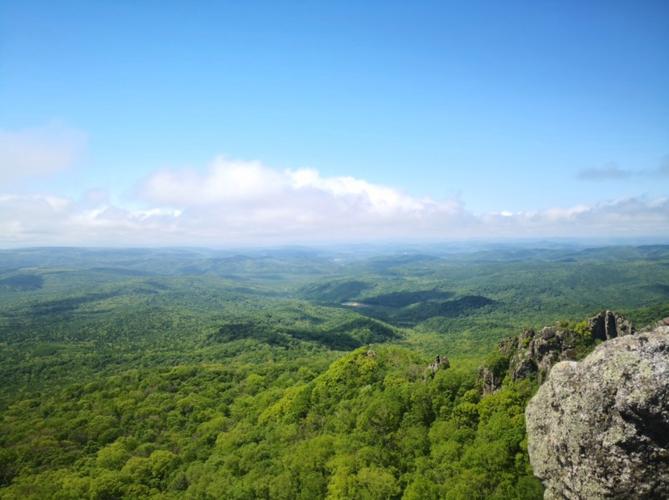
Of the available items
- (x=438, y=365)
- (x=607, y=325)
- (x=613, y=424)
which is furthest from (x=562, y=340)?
(x=613, y=424)

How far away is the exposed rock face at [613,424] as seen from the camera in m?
22.1

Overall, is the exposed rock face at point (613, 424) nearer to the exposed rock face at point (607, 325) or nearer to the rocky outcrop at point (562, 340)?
the rocky outcrop at point (562, 340)

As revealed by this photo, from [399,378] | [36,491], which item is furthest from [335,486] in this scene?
[36,491]

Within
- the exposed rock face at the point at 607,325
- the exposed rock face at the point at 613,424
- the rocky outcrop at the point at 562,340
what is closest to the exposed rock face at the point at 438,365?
the rocky outcrop at the point at 562,340

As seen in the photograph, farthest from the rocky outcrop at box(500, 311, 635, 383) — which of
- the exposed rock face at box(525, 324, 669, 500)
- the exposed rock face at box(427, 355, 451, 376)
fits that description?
the exposed rock face at box(525, 324, 669, 500)

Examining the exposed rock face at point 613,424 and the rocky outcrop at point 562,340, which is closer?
the exposed rock face at point 613,424

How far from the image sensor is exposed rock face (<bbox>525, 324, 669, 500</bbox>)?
2212 cm

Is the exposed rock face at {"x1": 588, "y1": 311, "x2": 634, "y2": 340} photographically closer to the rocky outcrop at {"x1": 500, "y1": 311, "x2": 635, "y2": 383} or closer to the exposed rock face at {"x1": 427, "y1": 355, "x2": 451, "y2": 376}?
the rocky outcrop at {"x1": 500, "y1": 311, "x2": 635, "y2": 383}

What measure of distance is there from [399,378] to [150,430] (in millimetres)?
57242

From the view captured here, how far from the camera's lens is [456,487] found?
41156 mm

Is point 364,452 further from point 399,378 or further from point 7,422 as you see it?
point 7,422

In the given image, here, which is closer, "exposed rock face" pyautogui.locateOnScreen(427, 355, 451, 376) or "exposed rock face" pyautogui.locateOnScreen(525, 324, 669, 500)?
"exposed rock face" pyautogui.locateOnScreen(525, 324, 669, 500)

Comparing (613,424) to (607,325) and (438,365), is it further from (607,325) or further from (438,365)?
(438,365)

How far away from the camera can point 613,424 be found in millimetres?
23531
